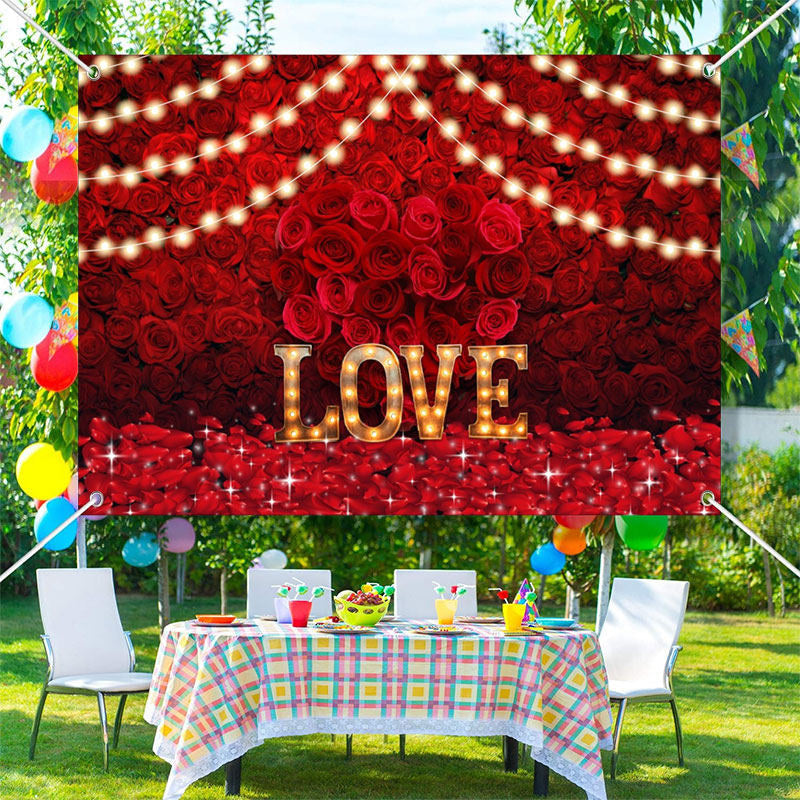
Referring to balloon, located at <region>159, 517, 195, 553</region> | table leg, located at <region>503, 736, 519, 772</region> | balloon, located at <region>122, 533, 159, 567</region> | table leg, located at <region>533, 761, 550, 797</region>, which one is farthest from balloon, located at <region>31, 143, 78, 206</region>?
table leg, located at <region>533, 761, 550, 797</region>

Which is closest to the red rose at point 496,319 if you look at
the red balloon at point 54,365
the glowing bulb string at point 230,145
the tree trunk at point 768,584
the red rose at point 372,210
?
the red rose at point 372,210

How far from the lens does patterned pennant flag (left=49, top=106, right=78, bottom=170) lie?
496 cm

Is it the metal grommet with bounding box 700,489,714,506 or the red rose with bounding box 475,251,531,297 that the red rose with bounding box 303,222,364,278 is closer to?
the red rose with bounding box 475,251,531,297

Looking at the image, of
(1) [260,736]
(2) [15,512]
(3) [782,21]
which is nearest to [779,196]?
(3) [782,21]

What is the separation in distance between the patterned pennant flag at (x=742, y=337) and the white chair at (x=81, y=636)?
2.87m

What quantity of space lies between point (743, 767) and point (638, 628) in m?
0.78

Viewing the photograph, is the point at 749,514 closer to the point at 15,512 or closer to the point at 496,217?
the point at 496,217

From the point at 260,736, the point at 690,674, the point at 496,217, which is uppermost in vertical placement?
the point at 496,217

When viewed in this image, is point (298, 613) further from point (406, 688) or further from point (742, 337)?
point (742, 337)

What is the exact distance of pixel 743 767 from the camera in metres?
4.70

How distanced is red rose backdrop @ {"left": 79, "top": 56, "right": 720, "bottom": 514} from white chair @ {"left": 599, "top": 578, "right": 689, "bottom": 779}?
51 cm

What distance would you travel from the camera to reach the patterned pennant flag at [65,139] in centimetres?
496

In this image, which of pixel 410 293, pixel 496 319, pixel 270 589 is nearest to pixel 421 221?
pixel 410 293

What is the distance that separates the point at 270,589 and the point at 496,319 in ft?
4.85
